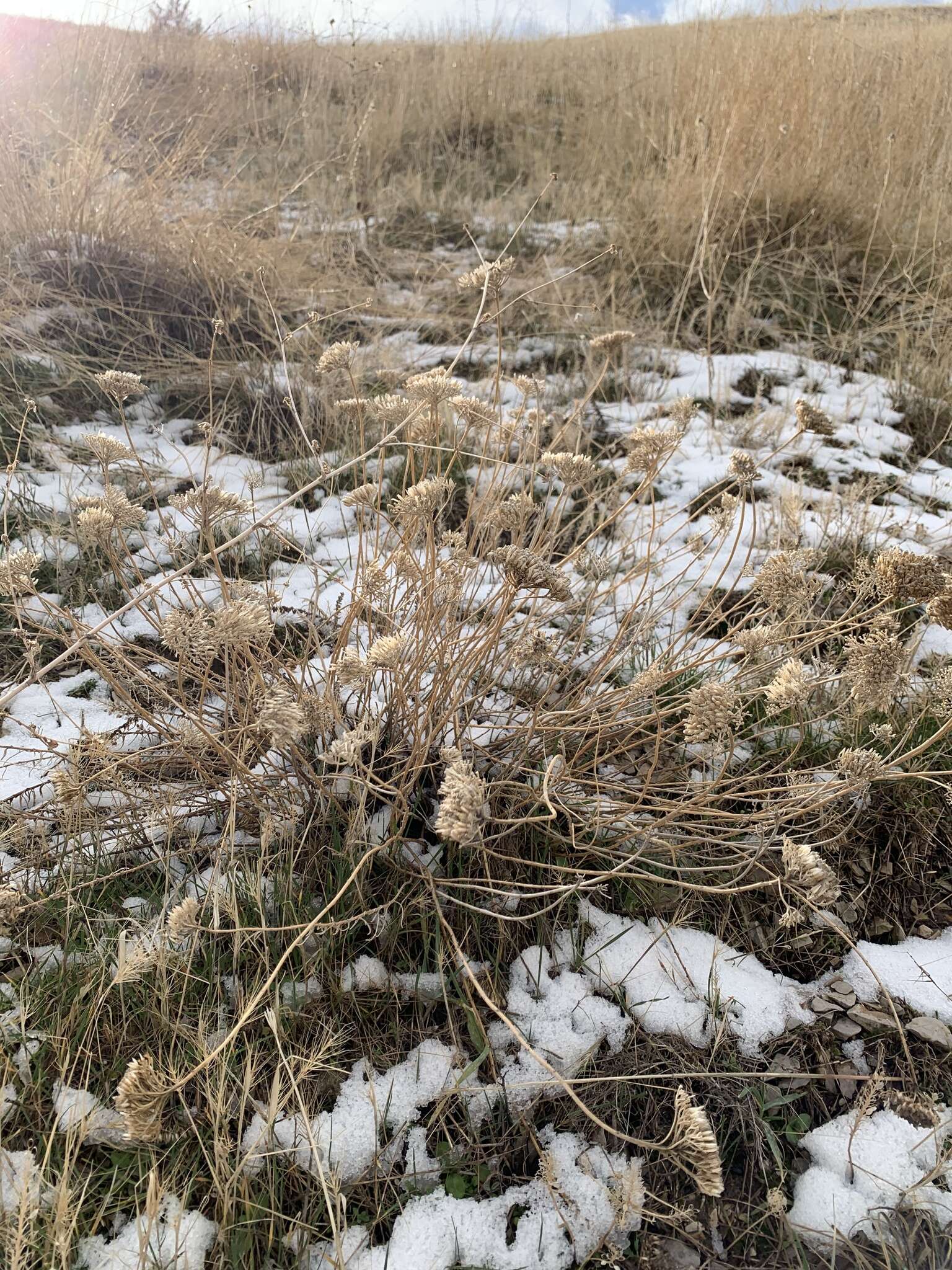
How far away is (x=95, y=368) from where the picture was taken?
3605mm

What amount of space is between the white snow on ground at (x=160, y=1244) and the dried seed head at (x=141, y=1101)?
151 millimetres

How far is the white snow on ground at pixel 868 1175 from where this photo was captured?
1312 millimetres

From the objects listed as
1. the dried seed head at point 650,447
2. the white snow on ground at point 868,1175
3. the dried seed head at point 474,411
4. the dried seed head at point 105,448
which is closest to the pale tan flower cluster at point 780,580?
the dried seed head at point 650,447

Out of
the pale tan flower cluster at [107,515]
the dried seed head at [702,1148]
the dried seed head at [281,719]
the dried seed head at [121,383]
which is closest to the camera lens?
the dried seed head at [702,1148]

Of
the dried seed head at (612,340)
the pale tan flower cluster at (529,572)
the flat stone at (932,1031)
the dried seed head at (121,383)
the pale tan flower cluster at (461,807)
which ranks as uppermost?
the dried seed head at (612,340)

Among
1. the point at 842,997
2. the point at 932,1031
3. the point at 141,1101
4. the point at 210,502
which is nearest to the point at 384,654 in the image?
the point at 210,502

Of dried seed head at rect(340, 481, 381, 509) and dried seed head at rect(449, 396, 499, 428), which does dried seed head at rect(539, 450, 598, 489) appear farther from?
dried seed head at rect(340, 481, 381, 509)

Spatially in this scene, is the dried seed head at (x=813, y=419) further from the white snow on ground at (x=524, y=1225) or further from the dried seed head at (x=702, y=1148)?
the white snow on ground at (x=524, y=1225)

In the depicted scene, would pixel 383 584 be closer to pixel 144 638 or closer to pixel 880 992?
pixel 144 638

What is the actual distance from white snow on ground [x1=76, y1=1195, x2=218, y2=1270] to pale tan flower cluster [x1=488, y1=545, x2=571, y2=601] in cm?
113

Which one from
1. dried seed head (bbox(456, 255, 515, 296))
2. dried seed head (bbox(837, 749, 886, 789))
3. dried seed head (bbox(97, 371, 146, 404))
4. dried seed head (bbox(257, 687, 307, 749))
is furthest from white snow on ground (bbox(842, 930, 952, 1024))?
dried seed head (bbox(97, 371, 146, 404))

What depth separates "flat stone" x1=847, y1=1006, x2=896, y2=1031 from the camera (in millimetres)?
1581

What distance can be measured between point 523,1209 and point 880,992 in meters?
0.87

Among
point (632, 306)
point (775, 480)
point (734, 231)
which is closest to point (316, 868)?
point (775, 480)
